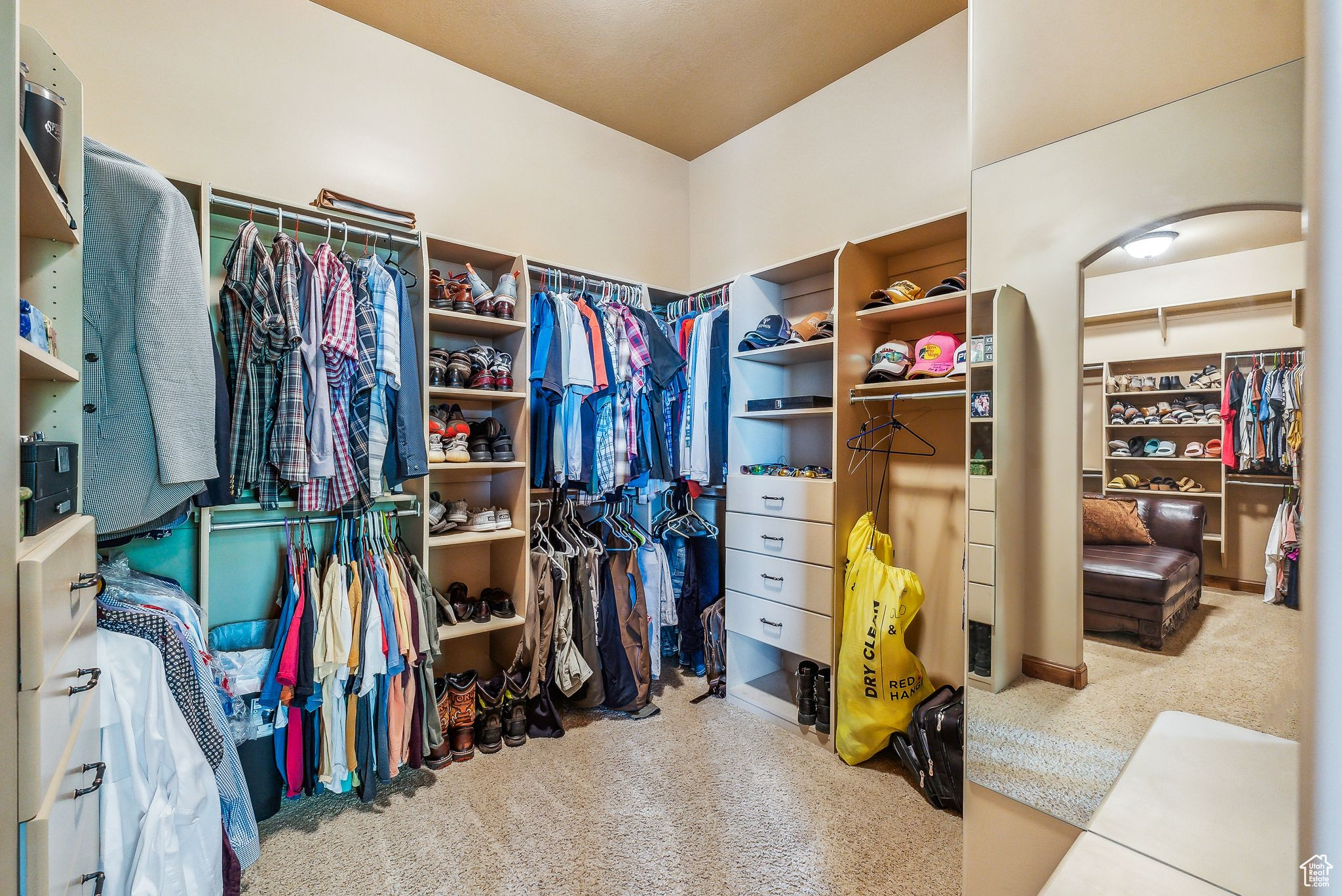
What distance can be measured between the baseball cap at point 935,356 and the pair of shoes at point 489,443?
65.2 inches

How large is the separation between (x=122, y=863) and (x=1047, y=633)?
1.75 m

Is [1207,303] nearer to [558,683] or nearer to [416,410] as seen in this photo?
[416,410]

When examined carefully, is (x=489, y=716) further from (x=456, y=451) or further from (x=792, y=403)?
(x=792, y=403)

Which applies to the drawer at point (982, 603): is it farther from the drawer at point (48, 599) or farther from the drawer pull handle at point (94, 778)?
the drawer pull handle at point (94, 778)

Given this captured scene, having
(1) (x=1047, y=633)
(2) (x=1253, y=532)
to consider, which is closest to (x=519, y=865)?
(1) (x=1047, y=633)

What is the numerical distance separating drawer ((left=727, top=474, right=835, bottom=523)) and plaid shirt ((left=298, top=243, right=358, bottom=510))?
5.13 feet

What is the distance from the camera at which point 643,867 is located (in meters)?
1.72

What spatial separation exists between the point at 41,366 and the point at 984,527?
167 cm

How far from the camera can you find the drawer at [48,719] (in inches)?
29.8

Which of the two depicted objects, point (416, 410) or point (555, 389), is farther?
point (555, 389)

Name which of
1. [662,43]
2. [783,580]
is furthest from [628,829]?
[662,43]

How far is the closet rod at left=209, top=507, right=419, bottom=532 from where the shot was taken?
81.2 inches

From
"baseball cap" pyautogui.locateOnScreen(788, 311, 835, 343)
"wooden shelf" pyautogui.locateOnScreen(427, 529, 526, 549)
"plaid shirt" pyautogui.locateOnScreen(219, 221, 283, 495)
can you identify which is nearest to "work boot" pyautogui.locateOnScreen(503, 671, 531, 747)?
"wooden shelf" pyautogui.locateOnScreen(427, 529, 526, 549)

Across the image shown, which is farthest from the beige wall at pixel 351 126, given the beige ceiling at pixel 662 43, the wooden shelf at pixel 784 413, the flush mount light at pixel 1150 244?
the flush mount light at pixel 1150 244
